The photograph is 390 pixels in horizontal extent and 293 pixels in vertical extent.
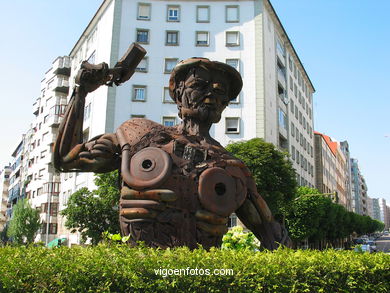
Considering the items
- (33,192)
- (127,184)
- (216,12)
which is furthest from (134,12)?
(127,184)

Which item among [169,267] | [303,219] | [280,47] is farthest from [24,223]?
[169,267]

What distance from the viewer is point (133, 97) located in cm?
3042

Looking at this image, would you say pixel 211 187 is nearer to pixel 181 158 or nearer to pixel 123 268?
pixel 181 158

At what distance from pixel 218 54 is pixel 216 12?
11.2ft

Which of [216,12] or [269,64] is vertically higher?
[216,12]

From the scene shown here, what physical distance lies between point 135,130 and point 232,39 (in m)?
28.6

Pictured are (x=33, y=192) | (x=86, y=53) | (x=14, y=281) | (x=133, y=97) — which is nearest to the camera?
(x=14, y=281)

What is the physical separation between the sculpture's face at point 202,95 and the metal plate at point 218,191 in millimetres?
709

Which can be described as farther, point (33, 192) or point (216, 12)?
point (33, 192)

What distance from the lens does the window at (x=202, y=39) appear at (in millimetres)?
31977

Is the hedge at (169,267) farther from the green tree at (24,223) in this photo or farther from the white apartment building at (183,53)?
the green tree at (24,223)

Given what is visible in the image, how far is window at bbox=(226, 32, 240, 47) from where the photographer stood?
31.8m

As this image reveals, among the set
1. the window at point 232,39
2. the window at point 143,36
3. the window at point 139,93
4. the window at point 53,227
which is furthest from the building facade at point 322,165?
the window at point 143,36

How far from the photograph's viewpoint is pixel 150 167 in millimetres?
4477
